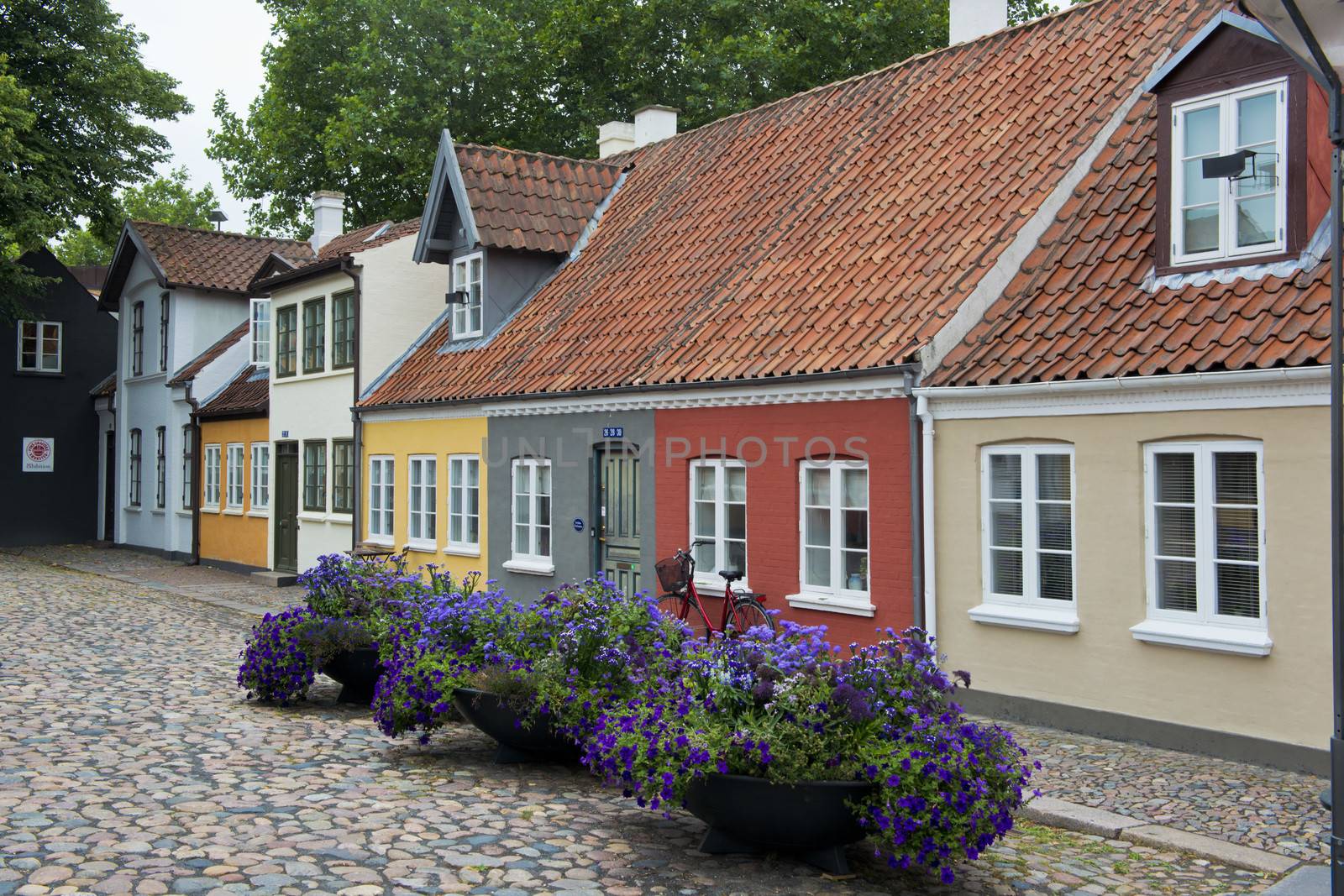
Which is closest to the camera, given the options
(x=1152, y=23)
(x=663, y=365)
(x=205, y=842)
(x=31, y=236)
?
(x=205, y=842)

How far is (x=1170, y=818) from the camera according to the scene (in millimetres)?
7445

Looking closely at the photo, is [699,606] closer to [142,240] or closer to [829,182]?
[829,182]

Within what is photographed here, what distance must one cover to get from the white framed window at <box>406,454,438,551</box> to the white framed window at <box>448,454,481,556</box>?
382 mm

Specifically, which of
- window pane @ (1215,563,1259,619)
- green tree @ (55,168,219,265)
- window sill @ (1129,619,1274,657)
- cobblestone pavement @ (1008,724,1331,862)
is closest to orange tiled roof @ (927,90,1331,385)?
window pane @ (1215,563,1259,619)

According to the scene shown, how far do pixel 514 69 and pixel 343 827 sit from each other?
27.4m

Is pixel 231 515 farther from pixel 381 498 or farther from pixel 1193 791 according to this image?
pixel 1193 791

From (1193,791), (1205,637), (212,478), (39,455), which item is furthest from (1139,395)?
(39,455)

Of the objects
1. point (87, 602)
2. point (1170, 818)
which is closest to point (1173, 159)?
point (1170, 818)

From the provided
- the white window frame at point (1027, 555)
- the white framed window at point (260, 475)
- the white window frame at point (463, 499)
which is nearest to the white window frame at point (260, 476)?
the white framed window at point (260, 475)

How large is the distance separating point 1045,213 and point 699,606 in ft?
16.5

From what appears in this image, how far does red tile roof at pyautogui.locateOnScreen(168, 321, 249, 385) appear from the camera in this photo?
28016 mm

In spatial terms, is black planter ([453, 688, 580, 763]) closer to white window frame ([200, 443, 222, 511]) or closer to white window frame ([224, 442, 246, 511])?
white window frame ([224, 442, 246, 511])

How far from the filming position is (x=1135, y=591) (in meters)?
9.59

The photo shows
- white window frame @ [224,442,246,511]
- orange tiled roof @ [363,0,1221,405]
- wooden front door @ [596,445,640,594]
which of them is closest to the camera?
orange tiled roof @ [363,0,1221,405]
